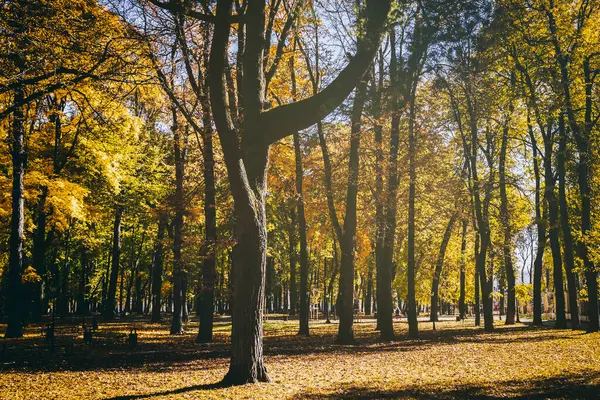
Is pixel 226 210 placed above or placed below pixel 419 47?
below

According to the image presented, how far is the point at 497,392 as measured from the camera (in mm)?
7965

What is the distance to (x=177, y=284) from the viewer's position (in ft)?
70.6

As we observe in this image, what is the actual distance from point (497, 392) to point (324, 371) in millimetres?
3868

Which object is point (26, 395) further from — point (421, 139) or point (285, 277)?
point (285, 277)

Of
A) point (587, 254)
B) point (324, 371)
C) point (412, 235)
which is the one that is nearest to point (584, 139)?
point (587, 254)

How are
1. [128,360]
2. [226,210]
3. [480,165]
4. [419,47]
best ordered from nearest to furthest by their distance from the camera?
[419,47]
[128,360]
[226,210]
[480,165]

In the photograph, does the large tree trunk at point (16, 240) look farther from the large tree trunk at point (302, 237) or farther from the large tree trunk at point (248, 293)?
the large tree trunk at point (248, 293)

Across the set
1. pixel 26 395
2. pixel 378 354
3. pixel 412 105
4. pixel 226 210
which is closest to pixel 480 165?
pixel 412 105

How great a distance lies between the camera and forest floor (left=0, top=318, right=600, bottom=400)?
26.3ft

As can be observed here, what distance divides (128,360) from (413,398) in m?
8.33

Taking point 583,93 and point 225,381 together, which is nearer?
point 225,381

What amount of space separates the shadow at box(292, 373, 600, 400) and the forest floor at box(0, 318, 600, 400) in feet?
0.06

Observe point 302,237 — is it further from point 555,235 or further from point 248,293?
point 555,235

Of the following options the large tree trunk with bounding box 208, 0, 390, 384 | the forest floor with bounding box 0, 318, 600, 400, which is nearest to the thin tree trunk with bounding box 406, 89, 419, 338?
the forest floor with bounding box 0, 318, 600, 400
